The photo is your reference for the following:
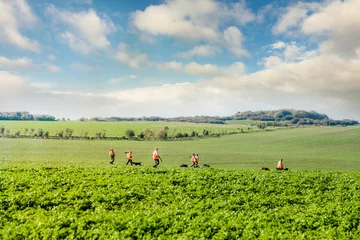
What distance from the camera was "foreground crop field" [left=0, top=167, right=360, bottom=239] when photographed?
49.9 ft

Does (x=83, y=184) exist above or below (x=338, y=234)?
above

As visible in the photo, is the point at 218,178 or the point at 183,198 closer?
the point at 183,198

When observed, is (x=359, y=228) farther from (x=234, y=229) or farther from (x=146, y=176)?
(x=146, y=176)

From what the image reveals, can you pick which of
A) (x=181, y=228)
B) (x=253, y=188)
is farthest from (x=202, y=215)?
(x=253, y=188)

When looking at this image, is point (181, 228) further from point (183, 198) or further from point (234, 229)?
point (183, 198)

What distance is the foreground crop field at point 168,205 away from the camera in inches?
599

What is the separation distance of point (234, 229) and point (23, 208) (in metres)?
12.6

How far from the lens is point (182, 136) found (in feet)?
540

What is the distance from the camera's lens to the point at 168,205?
19.7m

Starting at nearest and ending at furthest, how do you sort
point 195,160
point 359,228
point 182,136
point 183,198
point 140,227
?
point 140,227, point 359,228, point 183,198, point 195,160, point 182,136

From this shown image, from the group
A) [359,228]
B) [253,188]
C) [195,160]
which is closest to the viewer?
[359,228]

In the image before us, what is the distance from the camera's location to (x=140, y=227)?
1528 cm

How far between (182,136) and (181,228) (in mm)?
149061

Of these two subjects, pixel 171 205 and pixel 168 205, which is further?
pixel 168 205
